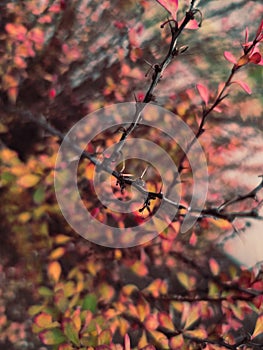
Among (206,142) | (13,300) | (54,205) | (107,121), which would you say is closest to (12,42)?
(107,121)

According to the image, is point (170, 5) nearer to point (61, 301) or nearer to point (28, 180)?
point (28, 180)

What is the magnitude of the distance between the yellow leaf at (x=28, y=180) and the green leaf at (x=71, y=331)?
45cm

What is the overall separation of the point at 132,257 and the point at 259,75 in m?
0.98

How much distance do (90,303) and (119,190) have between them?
38 centimetres

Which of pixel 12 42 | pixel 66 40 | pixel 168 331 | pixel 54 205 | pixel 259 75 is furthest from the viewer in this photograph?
pixel 259 75

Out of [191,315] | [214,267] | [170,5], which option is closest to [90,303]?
[191,315]

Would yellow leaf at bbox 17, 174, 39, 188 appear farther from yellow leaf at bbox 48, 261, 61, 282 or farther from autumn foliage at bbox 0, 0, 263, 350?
yellow leaf at bbox 48, 261, 61, 282

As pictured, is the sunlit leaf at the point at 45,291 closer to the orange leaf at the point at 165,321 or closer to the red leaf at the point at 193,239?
the orange leaf at the point at 165,321

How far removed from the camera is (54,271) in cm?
131

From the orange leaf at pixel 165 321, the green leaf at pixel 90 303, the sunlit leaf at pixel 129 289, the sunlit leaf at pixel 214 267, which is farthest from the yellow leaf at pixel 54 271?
the sunlit leaf at pixel 214 267

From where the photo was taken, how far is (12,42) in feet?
4.89

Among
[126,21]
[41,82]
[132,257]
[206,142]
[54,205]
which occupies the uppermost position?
[126,21]

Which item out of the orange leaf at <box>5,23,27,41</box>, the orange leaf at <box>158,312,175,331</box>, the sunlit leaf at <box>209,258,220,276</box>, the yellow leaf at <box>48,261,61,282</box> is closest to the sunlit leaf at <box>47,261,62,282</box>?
the yellow leaf at <box>48,261,61,282</box>

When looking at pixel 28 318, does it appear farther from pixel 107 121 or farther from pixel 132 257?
pixel 107 121
